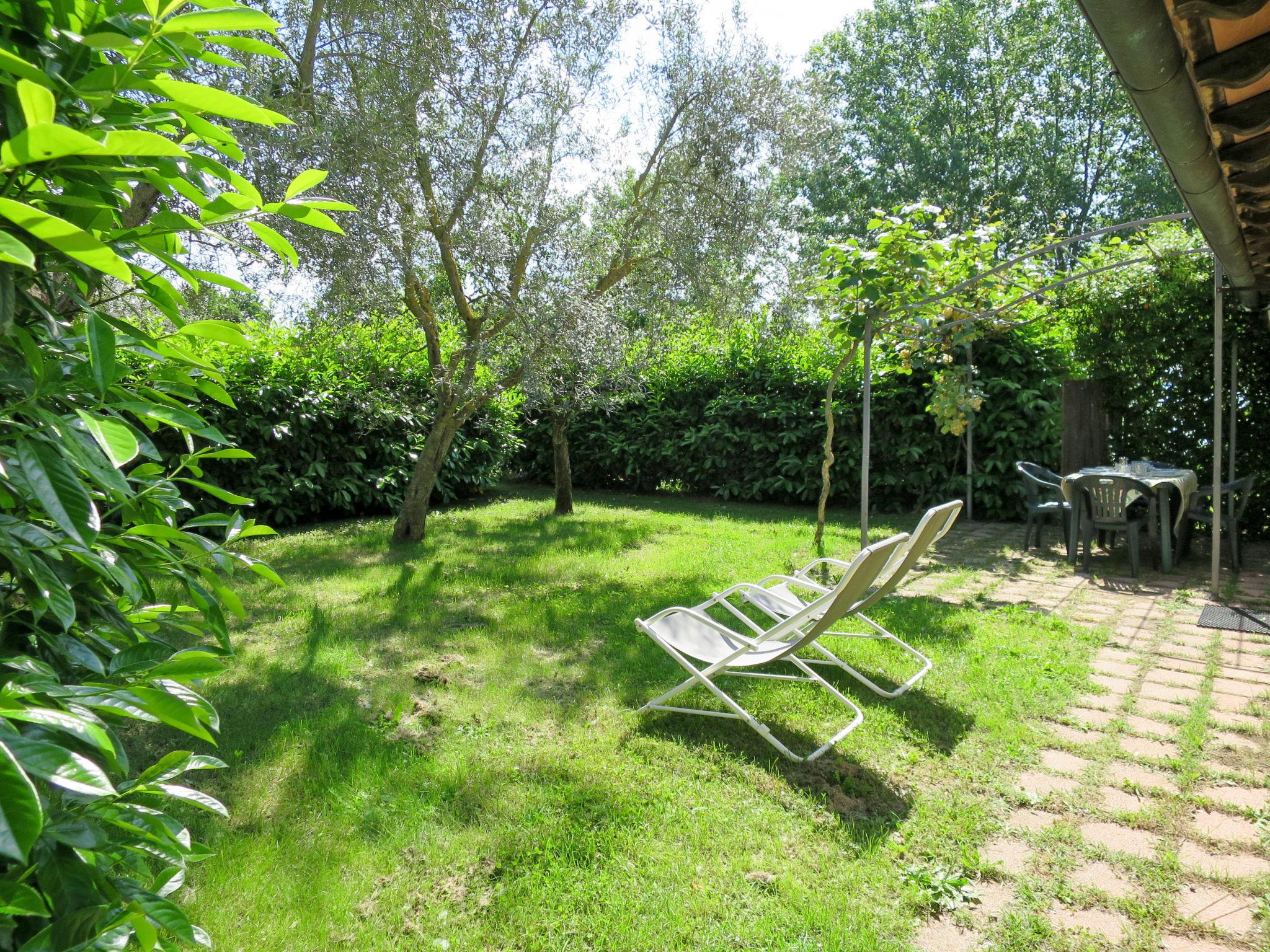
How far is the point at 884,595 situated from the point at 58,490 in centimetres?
412

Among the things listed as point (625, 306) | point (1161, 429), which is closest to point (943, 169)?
point (1161, 429)

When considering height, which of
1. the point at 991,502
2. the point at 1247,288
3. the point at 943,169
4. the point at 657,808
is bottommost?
the point at 657,808

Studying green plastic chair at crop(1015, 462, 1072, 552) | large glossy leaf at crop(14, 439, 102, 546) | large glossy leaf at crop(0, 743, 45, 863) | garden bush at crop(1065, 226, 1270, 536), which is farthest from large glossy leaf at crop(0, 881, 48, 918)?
garden bush at crop(1065, 226, 1270, 536)

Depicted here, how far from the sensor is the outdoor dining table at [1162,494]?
6859mm

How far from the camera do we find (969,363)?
956cm

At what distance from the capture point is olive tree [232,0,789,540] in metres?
5.77

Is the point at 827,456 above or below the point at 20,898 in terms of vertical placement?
above

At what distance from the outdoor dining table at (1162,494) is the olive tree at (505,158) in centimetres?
405

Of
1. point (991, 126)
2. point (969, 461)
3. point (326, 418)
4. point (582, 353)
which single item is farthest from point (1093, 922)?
point (991, 126)

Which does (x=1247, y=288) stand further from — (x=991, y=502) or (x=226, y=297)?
(x=226, y=297)

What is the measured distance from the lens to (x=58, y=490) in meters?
0.89

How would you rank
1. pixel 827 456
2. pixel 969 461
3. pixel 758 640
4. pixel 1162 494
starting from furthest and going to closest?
pixel 969 461
pixel 827 456
pixel 1162 494
pixel 758 640

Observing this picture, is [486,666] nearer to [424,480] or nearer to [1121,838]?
[1121,838]

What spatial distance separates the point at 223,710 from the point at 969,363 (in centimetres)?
904
